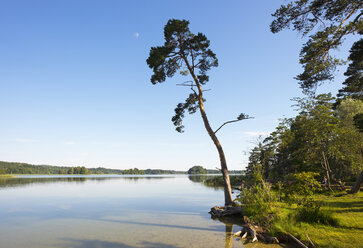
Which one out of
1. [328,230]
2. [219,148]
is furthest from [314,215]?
[219,148]

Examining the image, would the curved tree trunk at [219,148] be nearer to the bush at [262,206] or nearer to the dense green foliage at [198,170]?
the bush at [262,206]

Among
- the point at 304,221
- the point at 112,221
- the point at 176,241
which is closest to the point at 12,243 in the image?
the point at 112,221

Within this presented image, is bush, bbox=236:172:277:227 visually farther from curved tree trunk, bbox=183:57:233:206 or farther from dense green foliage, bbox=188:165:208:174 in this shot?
dense green foliage, bbox=188:165:208:174

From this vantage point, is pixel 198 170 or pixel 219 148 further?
pixel 198 170

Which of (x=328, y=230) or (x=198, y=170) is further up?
(x=328, y=230)

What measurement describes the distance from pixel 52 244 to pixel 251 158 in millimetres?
33922

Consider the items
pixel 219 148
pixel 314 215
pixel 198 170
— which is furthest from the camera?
pixel 198 170

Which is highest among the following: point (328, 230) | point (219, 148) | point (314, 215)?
point (219, 148)

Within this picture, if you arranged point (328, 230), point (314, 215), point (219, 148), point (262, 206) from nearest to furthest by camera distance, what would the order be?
point (328, 230)
point (314, 215)
point (262, 206)
point (219, 148)

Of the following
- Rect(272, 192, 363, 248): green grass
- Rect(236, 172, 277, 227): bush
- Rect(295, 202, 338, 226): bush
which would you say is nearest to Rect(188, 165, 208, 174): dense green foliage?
Rect(236, 172, 277, 227): bush

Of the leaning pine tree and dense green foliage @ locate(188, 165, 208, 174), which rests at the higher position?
the leaning pine tree

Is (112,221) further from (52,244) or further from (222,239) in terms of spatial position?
(222,239)

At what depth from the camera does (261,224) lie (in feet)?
29.7

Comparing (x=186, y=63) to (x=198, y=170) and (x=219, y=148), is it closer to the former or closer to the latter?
(x=219, y=148)
